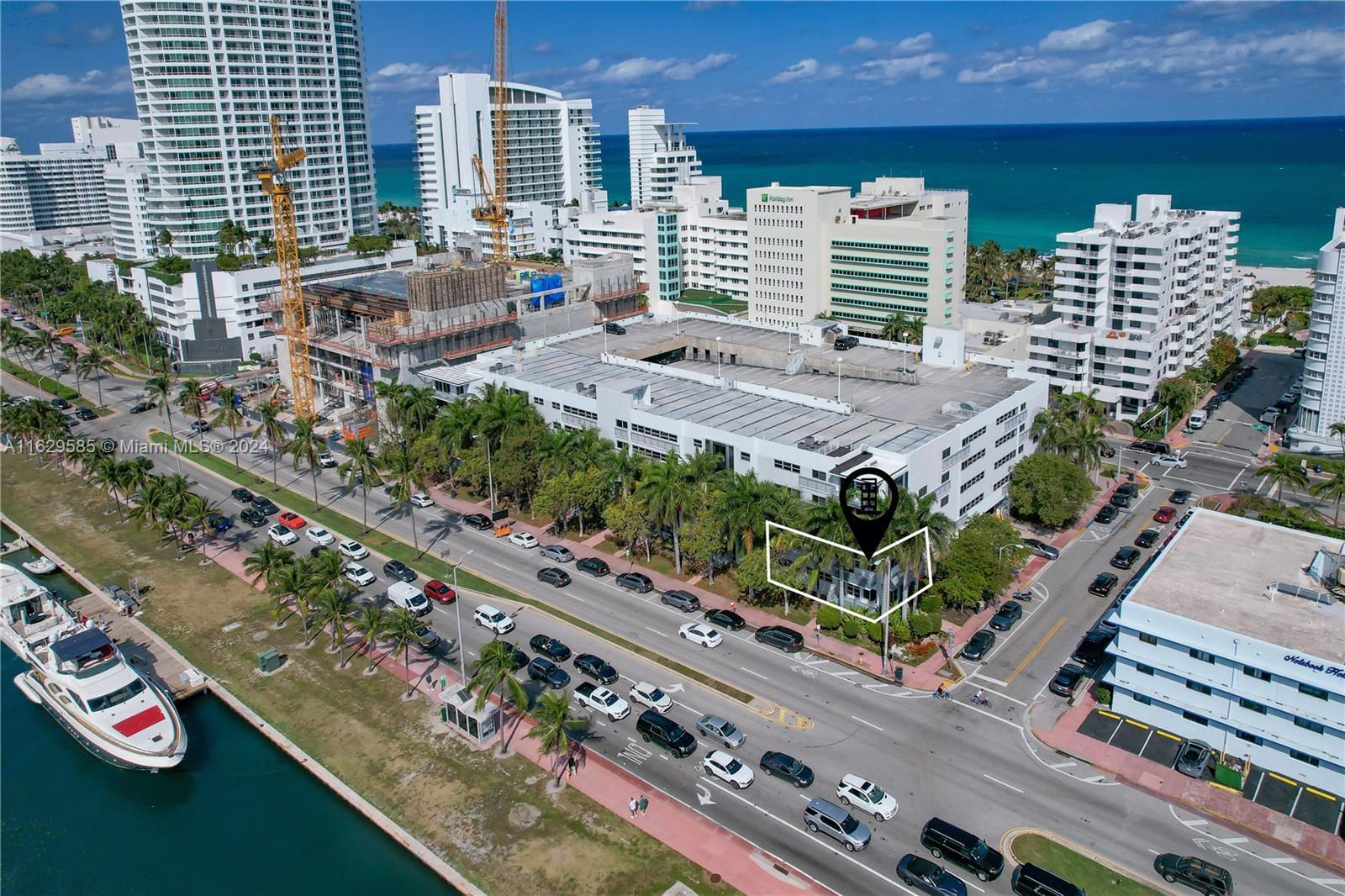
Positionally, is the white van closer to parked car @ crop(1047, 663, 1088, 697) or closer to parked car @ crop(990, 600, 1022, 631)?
parked car @ crop(990, 600, 1022, 631)

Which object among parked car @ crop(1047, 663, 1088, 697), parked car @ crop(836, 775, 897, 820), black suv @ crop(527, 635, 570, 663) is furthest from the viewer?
black suv @ crop(527, 635, 570, 663)

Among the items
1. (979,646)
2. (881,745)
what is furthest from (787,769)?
(979,646)

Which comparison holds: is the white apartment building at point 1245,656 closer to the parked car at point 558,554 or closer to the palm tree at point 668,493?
the palm tree at point 668,493

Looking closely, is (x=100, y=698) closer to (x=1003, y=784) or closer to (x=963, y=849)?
(x=963, y=849)

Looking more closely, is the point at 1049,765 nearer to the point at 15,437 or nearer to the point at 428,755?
the point at 428,755

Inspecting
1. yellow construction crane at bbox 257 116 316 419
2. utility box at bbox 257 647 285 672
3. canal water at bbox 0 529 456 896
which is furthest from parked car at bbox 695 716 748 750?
yellow construction crane at bbox 257 116 316 419

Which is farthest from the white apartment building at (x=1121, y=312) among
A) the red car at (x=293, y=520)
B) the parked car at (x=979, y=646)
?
the red car at (x=293, y=520)
